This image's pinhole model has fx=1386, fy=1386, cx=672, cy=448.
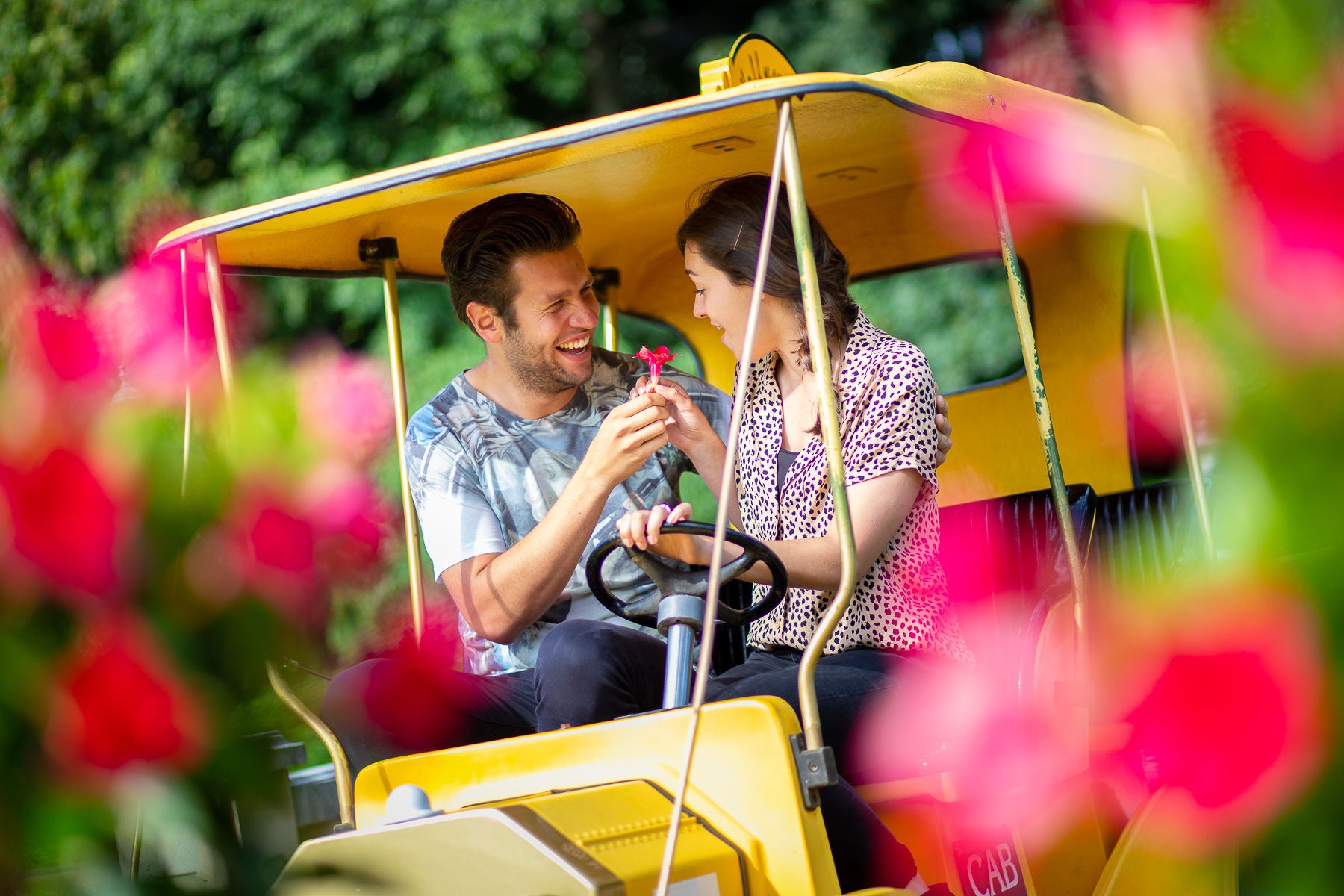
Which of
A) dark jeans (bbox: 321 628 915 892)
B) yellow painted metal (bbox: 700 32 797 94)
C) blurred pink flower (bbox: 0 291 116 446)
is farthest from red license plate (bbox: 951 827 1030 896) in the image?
blurred pink flower (bbox: 0 291 116 446)

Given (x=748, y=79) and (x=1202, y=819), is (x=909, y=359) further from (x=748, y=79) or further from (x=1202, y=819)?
(x=1202, y=819)

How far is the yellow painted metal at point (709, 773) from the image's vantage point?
208cm

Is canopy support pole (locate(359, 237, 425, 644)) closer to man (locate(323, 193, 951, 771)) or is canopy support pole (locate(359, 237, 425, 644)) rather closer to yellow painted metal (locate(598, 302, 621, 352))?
man (locate(323, 193, 951, 771))

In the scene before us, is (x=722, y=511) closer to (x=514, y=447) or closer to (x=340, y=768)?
(x=340, y=768)

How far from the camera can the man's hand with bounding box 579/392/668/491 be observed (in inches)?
99.3

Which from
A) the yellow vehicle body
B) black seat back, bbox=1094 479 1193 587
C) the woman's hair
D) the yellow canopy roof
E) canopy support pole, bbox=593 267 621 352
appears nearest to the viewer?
the yellow vehicle body

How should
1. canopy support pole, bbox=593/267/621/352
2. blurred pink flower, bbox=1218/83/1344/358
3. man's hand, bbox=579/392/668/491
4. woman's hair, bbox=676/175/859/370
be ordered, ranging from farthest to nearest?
canopy support pole, bbox=593/267/621/352 → woman's hair, bbox=676/175/859/370 → man's hand, bbox=579/392/668/491 → blurred pink flower, bbox=1218/83/1344/358

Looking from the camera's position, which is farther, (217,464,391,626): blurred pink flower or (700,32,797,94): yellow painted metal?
(700,32,797,94): yellow painted metal

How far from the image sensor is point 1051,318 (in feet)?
13.1

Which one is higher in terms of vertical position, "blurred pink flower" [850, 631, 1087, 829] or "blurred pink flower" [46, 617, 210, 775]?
"blurred pink flower" [46, 617, 210, 775]

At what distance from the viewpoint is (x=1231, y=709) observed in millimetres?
541

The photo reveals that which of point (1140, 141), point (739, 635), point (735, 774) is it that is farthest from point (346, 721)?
point (1140, 141)

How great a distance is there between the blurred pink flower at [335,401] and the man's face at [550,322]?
195 cm

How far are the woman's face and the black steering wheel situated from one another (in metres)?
0.53
